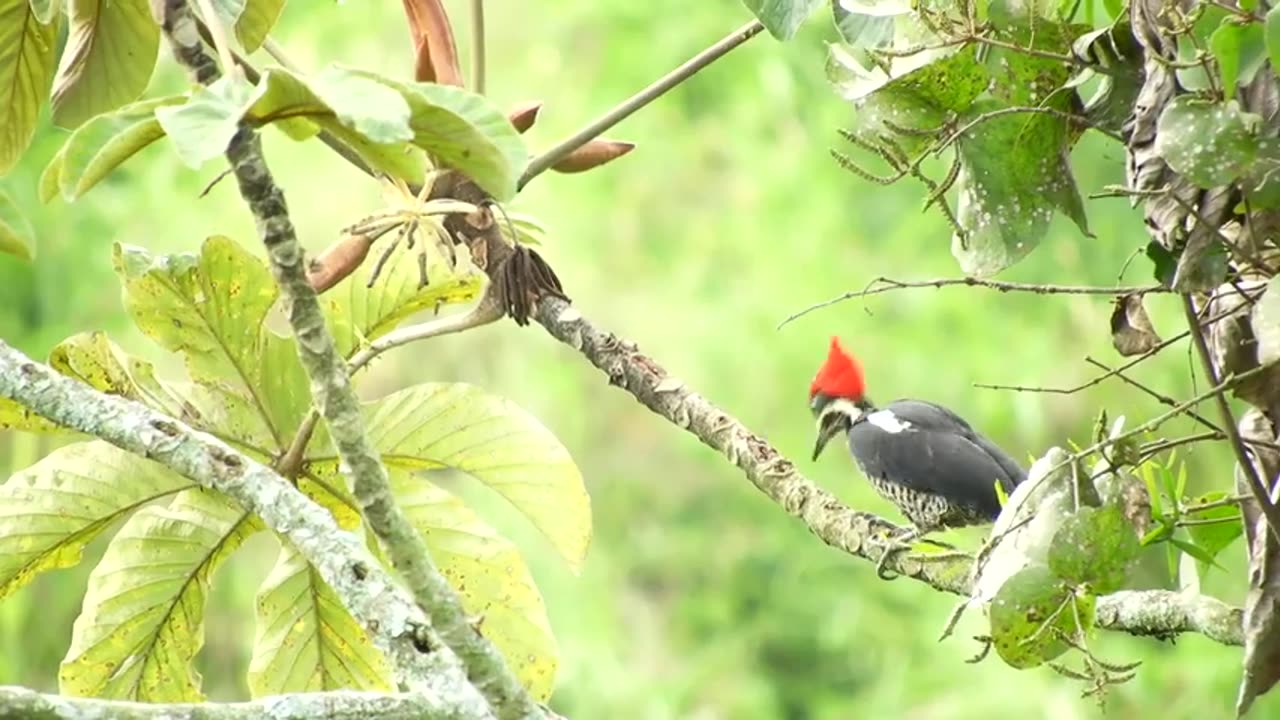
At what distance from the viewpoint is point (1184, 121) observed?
33.4 inches

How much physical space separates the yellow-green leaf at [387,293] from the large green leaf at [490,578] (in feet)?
0.44

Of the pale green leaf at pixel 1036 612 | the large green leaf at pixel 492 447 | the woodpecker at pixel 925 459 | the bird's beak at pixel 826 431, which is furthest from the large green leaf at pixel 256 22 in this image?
the bird's beak at pixel 826 431

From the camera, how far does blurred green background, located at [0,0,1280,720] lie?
13.6 feet

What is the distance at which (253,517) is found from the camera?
51.7 inches

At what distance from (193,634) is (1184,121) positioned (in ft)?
2.92

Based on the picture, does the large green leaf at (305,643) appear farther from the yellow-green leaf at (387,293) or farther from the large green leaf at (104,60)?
the large green leaf at (104,60)

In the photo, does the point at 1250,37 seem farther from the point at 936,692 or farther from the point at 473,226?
the point at 936,692

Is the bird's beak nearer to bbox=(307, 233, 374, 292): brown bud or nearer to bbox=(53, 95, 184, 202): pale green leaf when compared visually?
bbox=(307, 233, 374, 292): brown bud

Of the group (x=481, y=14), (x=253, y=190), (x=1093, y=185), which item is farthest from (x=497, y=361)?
(x=253, y=190)

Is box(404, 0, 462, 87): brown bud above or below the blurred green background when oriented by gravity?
below

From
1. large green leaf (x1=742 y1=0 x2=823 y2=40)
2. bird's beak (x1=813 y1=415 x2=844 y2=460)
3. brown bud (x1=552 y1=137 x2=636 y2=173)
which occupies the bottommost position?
large green leaf (x1=742 y1=0 x2=823 y2=40)

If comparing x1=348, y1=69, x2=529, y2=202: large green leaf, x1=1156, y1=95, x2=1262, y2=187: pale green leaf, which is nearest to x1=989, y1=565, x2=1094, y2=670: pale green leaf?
x1=1156, y1=95, x2=1262, y2=187: pale green leaf

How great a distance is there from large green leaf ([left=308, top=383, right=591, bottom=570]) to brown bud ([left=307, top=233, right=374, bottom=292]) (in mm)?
110

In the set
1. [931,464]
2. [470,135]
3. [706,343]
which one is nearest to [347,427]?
[470,135]
